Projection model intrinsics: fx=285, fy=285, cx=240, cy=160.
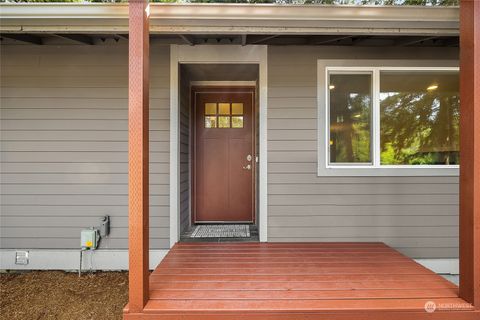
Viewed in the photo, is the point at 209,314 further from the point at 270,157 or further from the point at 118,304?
the point at 270,157

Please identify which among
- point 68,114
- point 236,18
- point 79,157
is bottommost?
point 79,157

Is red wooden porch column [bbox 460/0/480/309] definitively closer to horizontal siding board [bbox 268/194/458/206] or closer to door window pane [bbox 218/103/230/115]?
horizontal siding board [bbox 268/194/458/206]

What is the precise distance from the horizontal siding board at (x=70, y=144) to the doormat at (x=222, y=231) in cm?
47

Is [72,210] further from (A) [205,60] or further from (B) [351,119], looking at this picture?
(B) [351,119]

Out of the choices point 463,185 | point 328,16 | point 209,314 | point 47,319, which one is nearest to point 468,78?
point 463,185

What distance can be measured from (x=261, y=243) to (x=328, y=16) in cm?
223

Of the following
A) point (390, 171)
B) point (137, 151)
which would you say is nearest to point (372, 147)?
point (390, 171)

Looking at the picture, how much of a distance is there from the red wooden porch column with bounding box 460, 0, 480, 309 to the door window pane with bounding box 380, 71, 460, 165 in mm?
1327

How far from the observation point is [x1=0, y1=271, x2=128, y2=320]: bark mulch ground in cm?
246

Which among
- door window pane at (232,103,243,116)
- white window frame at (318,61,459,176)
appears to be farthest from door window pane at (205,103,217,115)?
white window frame at (318,61,459,176)

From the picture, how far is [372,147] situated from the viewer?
3117 millimetres

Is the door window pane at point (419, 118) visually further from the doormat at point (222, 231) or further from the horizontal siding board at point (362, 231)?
the doormat at point (222, 231)

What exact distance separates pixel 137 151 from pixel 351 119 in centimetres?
235

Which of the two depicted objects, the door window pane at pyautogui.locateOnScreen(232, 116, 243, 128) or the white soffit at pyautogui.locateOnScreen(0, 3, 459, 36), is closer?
the white soffit at pyautogui.locateOnScreen(0, 3, 459, 36)
